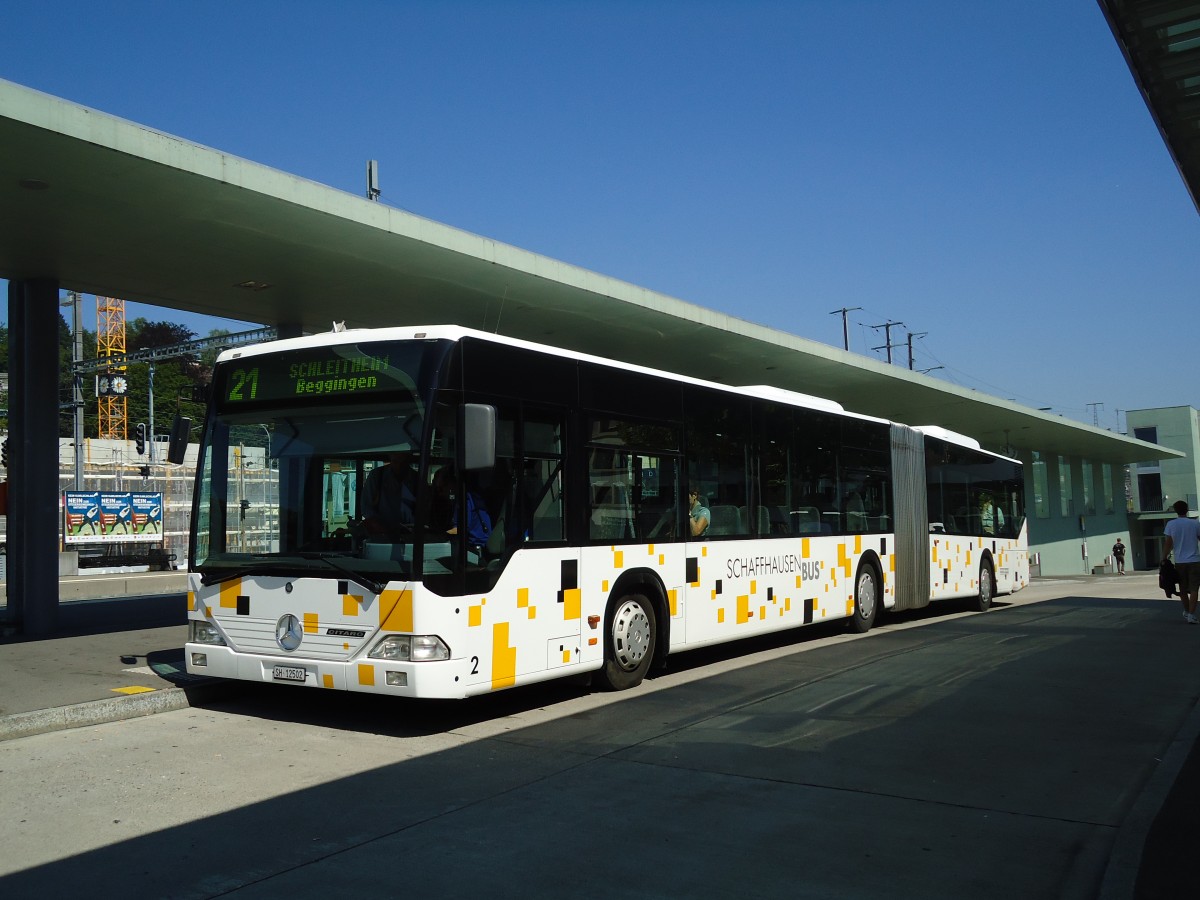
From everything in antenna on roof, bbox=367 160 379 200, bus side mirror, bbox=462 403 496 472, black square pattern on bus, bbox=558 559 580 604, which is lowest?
black square pattern on bus, bbox=558 559 580 604

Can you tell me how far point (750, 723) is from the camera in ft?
27.6

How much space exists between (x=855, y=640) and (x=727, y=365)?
7.84 m

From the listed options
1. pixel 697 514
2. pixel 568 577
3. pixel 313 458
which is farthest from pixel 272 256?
pixel 568 577

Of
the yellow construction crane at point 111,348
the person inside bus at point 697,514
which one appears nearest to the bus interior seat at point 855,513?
the person inside bus at point 697,514

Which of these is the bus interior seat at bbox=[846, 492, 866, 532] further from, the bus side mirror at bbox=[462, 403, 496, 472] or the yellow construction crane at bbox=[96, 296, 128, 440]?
the yellow construction crane at bbox=[96, 296, 128, 440]

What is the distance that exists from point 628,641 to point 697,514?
1.84 meters

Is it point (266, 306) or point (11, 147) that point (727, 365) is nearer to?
point (266, 306)

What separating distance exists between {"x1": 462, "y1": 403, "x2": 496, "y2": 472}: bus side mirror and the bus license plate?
208 cm

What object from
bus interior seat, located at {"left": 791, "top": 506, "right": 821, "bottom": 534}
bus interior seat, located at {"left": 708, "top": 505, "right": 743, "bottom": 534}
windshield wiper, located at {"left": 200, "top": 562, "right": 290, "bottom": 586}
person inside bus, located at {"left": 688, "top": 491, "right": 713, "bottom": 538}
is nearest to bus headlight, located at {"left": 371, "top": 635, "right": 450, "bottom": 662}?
windshield wiper, located at {"left": 200, "top": 562, "right": 290, "bottom": 586}

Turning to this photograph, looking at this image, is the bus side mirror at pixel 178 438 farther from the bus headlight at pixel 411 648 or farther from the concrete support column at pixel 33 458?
the concrete support column at pixel 33 458

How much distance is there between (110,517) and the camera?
3222 centimetres

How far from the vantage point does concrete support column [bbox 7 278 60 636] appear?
1321 cm

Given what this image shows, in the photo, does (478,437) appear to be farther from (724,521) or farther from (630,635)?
(724,521)

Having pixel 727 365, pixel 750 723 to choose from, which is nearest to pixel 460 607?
pixel 750 723
